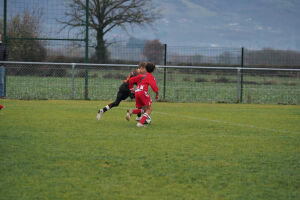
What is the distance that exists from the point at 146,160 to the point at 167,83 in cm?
1082

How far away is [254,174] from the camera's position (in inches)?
197

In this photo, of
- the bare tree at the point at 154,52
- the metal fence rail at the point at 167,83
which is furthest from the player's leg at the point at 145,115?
the bare tree at the point at 154,52

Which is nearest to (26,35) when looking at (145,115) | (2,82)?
(2,82)

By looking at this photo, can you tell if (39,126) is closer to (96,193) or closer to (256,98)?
(96,193)

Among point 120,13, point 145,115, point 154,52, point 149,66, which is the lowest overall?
point 145,115

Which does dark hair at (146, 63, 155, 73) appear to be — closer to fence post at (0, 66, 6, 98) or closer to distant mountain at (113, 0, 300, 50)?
fence post at (0, 66, 6, 98)

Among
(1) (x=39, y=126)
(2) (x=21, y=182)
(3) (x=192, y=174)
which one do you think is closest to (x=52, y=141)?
(1) (x=39, y=126)

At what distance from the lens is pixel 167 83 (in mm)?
16250

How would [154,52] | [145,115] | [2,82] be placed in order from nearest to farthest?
[145,115] → [2,82] → [154,52]

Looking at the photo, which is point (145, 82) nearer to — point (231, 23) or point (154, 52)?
point (154, 52)

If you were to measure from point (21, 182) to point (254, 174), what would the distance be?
266 centimetres

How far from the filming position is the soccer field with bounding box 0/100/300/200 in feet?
14.1

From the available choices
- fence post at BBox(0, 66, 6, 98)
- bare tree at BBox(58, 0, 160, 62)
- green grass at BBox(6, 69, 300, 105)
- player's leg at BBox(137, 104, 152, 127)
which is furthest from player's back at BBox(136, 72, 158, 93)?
bare tree at BBox(58, 0, 160, 62)

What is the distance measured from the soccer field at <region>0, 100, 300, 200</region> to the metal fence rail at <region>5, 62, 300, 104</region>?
6229 millimetres
